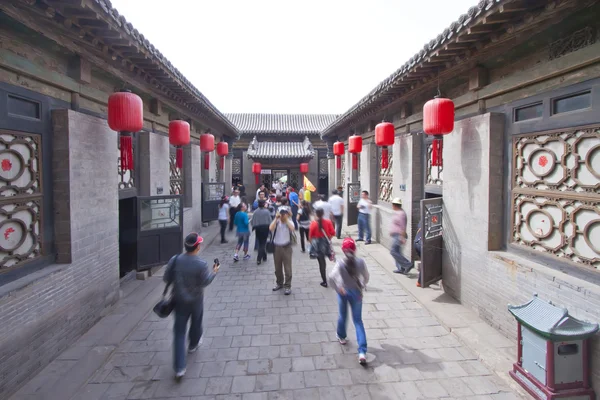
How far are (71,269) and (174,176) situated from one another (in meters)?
5.73

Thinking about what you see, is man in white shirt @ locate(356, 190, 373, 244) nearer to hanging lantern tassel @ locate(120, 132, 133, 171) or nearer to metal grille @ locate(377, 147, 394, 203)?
metal grille @ locate(377, 147, 394, 203)

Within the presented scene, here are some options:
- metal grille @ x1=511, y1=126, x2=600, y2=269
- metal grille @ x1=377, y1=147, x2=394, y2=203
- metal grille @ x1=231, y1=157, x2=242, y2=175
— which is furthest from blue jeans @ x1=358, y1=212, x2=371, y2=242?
metal grille @ x1=231, y1=157, x2=242, y2=175

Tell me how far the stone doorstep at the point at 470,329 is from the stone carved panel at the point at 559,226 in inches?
51.7

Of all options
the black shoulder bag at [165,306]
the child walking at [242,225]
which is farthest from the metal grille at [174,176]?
the black shoulder bag at [165,306]

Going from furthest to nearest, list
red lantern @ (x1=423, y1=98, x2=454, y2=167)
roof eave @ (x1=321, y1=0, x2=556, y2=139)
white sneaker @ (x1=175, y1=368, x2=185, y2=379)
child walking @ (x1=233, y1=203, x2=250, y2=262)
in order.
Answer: child walking @ (x1=233, y1=203, x2=250, y2=262)
red lantern @ (x1=423, y1=98, x2=454, y2=167)
roof eave @ (x1=321, y1=0, x2=556, y2=139)
white sneaker @ (x1=175, y1=368, x2=185, y2=379)

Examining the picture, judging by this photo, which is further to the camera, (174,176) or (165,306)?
(174,176)

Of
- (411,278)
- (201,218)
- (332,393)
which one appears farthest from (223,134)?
(332,393)

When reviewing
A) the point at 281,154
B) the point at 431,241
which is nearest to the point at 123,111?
the point at 431,241

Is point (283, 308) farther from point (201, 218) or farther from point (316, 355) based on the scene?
point (201, 218)

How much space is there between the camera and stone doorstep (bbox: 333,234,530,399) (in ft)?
13.4

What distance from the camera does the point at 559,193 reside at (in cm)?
412

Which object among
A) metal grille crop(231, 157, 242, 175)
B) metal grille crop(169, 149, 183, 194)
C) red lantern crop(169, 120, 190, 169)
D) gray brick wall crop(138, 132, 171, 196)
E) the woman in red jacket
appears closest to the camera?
the woman in red jacket

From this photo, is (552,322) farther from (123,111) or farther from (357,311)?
(123,111)

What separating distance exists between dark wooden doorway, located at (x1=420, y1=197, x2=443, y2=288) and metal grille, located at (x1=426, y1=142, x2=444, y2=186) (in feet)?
3.43
